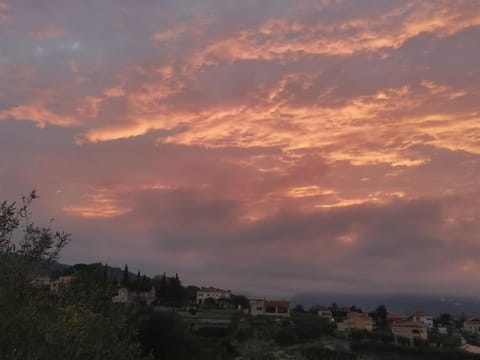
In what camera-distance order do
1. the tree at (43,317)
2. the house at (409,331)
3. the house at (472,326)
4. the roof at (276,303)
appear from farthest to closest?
the house at (472,326), the roof at (276,303), the house at (409,331), the tree at (43,317)

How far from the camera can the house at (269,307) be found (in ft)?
452

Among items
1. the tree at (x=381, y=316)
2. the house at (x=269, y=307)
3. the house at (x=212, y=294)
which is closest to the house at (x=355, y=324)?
the house at (x=269, y=307)

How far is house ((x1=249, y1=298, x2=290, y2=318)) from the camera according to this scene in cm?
13762

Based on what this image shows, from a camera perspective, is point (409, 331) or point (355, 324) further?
A: point (355, 324)

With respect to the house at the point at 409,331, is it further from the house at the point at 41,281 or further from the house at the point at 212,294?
the house at the point at 41,281

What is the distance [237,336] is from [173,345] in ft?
61.5

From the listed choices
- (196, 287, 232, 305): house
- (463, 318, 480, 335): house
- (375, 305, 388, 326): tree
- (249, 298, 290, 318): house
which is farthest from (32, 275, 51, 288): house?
(463, 318, 480, 335): house

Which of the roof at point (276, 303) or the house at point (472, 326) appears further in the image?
the house at point (472, 326)

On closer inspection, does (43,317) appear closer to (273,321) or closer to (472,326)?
(273,321)

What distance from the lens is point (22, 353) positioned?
9.12 metres

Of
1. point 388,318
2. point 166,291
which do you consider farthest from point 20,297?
point 388,318

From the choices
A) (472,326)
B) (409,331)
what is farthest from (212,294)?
(472,326)

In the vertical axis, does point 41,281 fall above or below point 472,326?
below

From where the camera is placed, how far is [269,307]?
144m
